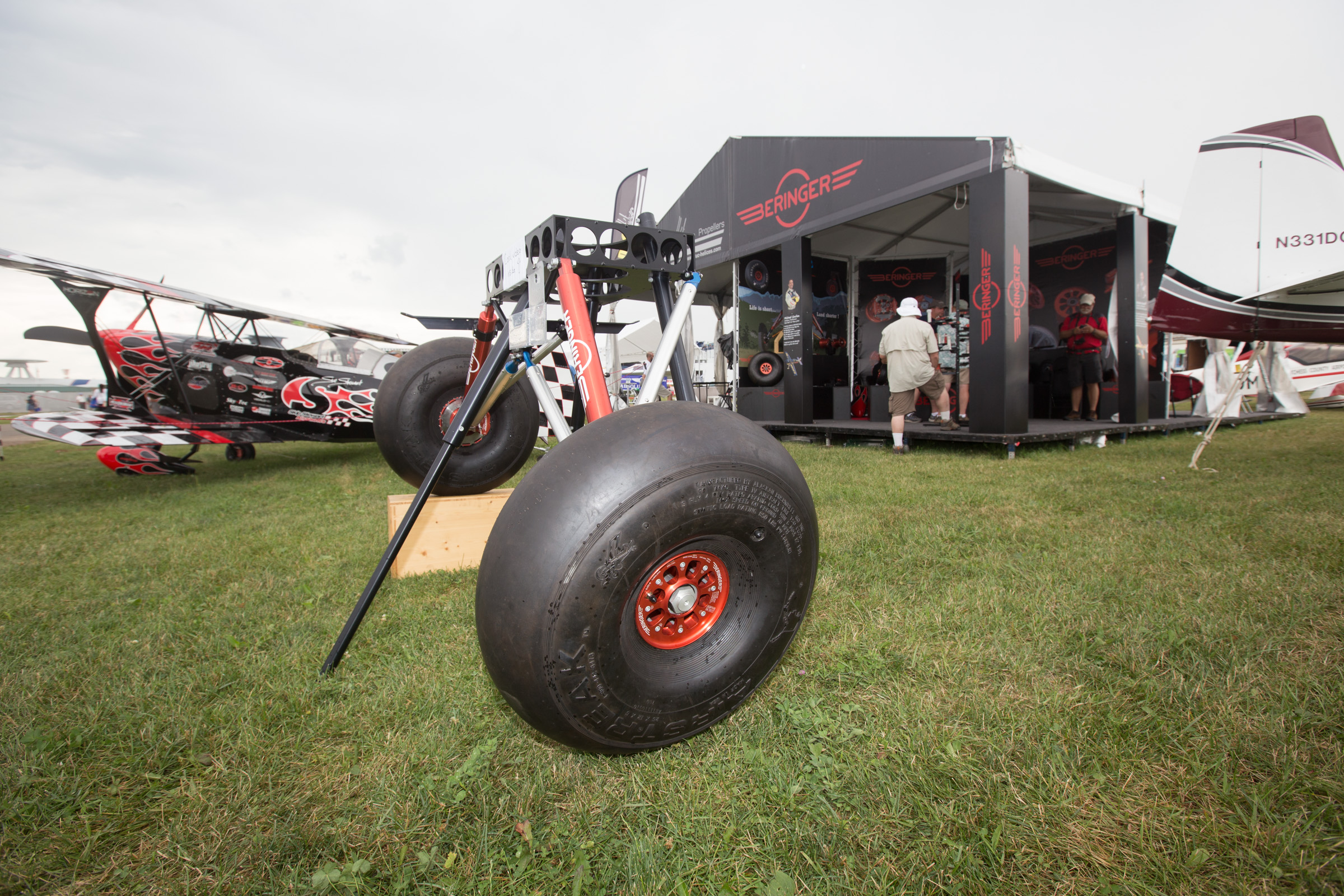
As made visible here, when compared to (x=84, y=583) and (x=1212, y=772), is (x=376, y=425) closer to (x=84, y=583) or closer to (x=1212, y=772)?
(x=84, y=583)

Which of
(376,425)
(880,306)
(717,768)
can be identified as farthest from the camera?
(880,306)

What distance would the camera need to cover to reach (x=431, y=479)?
6.95 ft

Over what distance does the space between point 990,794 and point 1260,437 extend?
32.9 feet

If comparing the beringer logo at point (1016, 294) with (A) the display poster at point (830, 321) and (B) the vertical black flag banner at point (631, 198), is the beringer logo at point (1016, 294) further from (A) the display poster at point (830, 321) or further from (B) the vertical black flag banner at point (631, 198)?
(B) the vertical black flag banner at point (631, 198)

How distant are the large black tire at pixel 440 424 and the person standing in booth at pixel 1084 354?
9.77 metres

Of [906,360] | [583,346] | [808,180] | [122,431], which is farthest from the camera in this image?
[808,180]

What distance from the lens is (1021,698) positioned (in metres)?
1.72

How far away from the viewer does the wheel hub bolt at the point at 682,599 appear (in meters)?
1.40

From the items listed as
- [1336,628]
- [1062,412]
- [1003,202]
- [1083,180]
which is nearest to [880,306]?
[1062,412]

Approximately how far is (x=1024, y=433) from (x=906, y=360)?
1.62 meters

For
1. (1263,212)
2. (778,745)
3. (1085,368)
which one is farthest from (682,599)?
(1085,368)

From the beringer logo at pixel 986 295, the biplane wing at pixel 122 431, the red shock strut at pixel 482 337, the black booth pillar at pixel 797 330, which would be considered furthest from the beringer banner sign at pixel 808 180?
the biplane wing at pixel 122 431

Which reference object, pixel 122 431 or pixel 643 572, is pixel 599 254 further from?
pixel 122 431

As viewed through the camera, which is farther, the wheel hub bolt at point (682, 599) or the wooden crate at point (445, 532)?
the wooden crate at point (445, 532)
